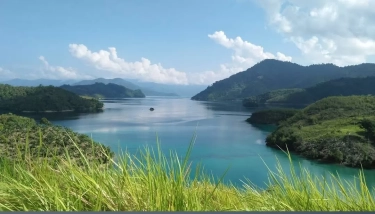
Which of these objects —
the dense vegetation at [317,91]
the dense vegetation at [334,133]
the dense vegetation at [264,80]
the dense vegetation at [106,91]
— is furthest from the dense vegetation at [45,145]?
the dense vegetation at [334,133]

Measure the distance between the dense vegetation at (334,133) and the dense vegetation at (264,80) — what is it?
5.81 metres

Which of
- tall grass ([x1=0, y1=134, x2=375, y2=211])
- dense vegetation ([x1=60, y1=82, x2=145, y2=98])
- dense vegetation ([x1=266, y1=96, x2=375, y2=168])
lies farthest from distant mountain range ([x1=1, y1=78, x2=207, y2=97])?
dense vegetation ([x1=266, y1=96, x2=375, y2=168])

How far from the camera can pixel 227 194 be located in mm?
1487

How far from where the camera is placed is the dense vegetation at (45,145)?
4.27 feet

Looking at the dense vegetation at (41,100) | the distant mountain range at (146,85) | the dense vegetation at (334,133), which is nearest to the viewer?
the distant mountain range at (146,85)

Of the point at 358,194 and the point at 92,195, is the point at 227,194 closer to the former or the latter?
the point at 358,194

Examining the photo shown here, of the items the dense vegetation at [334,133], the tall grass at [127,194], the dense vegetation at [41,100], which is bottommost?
the dense vegetation at [334,133]

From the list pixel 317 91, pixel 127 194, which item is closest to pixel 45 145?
pixel 127 194

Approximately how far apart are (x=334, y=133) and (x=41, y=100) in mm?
14175

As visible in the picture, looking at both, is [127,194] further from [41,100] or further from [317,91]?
[317,91]

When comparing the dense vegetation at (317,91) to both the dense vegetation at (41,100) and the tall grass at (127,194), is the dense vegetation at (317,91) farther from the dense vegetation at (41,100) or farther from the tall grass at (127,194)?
the tall grass at (127,194)

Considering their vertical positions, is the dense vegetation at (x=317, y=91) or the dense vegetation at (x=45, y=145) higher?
the dense vegetation at (x=317, y=91)

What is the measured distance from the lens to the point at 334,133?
639 inches

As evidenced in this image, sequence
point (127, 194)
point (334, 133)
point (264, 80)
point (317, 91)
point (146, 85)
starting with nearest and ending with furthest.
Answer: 1. point (127, 194)
2. point (146, 85)
3. point (264, 80)
4. point (317, 91)
5. point (334, 133)
